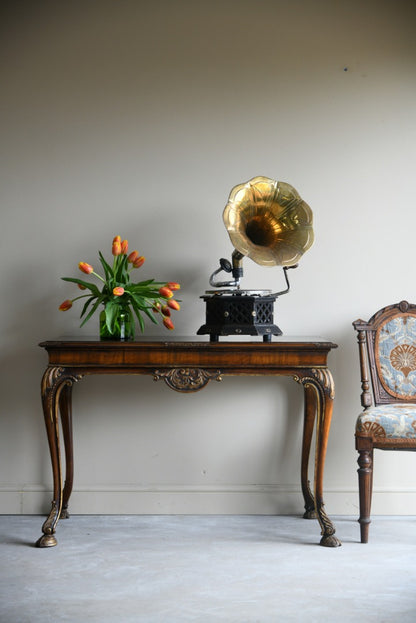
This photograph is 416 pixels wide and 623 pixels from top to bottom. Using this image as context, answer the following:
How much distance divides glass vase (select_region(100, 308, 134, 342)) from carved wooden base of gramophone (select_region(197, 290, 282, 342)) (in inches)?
12.7

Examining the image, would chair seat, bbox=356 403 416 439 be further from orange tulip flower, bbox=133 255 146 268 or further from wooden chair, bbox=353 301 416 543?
orange tulip flower, bbox=133 255 146 268

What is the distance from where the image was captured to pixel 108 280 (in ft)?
10.3

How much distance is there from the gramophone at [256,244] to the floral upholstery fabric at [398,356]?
551 mm

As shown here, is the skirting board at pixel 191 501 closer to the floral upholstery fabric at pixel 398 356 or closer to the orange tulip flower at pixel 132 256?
the floral upholstery fabric at pixel 398 356

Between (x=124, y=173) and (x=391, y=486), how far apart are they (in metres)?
2.05

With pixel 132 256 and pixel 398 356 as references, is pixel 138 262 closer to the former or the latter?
pixel 132 256

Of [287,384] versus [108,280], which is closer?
[108,280]

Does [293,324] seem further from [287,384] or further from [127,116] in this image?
[127,116]

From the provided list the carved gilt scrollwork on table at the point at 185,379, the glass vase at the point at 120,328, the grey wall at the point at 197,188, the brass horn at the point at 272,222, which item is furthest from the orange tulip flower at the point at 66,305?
Answer: the brass horn at the point at 272,222

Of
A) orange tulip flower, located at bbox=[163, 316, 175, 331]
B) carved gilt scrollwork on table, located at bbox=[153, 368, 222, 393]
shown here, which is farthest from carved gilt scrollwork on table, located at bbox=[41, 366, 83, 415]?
orange tulip flower, located at bbox=[163, 316, 175, 331]

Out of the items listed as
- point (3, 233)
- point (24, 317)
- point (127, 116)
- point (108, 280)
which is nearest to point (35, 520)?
point (24, 317)

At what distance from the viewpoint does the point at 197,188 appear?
3.47 metres

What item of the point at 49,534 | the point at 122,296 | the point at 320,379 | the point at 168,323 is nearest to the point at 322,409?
the point at 320,379

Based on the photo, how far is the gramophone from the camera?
3018mm
